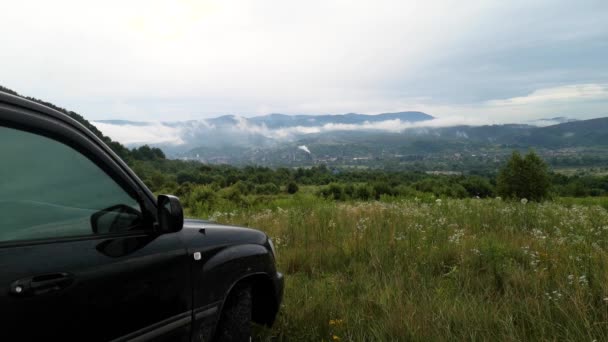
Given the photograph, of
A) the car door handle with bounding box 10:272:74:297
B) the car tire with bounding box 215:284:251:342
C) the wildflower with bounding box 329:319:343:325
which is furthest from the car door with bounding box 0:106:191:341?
the wildflower with bounding box 329:319:343:325

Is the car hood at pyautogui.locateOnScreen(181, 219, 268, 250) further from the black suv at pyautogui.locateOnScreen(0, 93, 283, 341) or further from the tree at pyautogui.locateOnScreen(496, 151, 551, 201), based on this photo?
the tree at pyautogui.locateOnScreen(496, 151, 551, 201)

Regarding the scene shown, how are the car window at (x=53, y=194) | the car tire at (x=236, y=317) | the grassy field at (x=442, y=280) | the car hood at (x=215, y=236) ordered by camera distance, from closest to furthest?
the car window at (x=53, y=194)
the car hood at (x=215, y=236)
the car tire at (x=236, y=317)
the grassy field at (x=442, y=280)

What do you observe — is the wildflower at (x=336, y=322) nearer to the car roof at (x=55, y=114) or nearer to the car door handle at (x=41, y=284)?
the car roof at (x=55, y=114)

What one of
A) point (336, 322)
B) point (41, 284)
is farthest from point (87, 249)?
point (336, 322)

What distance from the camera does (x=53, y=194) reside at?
1853 millimetres

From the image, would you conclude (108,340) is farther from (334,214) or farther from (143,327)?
(334,214)

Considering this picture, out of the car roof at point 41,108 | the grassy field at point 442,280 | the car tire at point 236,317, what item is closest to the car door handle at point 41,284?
the car roof at point 41,108

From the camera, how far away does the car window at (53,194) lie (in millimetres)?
1640

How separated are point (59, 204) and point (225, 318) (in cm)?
143

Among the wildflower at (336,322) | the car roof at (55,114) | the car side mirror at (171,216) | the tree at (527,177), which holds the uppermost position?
the car roof at (55,114)

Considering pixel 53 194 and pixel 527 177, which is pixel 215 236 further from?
pixel 527 177

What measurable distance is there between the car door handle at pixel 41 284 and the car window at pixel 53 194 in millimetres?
204

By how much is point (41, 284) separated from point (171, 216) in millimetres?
734

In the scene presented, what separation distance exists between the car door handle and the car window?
8.0 inches
